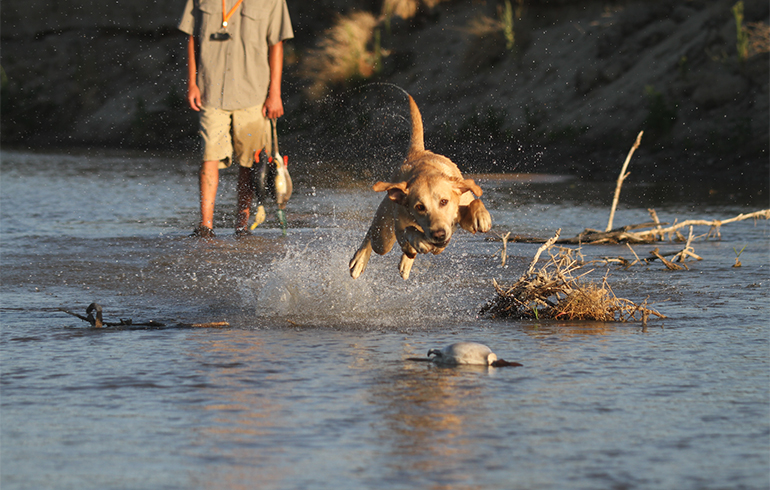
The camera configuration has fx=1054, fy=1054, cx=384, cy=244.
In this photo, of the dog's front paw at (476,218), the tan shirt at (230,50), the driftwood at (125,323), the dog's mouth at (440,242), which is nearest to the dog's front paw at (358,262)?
the dog's front paw at (476,218)

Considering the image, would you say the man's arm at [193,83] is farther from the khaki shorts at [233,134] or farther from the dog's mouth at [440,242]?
the dog's mouth at [440,242]

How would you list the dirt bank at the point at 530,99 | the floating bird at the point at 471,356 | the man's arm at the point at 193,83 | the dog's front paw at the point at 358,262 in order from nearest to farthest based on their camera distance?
the floating bird at the point at 471,356
the dog's front paw at the point at 358,262
the man's arm at the point at 193,83
the dirt bank at the point at 530,99

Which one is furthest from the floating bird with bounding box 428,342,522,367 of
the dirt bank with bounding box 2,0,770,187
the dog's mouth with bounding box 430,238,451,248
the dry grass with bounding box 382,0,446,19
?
the dry grass with bounding box 382,0,446,19

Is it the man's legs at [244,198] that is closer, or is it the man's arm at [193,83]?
the man's arm at [193,83]

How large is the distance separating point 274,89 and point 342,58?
14.9 m

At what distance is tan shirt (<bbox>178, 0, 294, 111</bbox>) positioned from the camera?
29.5 feet

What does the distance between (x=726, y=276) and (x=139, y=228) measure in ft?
18.3

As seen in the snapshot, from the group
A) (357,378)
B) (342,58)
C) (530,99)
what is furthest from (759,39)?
(357,378)

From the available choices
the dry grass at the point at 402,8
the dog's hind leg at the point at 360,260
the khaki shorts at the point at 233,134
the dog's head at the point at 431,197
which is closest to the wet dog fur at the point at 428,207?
the dog's head at the point at 431,197

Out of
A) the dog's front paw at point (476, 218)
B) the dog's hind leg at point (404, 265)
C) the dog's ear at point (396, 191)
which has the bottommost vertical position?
the dog's hind leg at point (404, 265)

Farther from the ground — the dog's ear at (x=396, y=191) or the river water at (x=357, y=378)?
the dog's ear at (x=396, y=191)

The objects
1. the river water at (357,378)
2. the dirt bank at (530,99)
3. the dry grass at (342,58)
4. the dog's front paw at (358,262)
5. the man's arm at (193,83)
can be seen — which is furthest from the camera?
the dry grass at (342,58)

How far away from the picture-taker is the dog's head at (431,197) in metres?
5.50

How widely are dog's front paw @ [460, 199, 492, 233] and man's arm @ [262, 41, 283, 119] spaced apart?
3.87 metres
